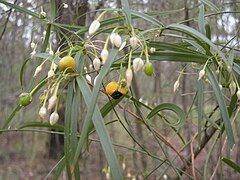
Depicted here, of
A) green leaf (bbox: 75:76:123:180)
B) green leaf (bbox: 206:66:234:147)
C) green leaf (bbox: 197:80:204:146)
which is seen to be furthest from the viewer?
green leaf (bbox: 197:80:204:146)

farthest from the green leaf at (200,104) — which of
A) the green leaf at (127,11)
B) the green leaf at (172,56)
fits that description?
the green leaf at (127,11)

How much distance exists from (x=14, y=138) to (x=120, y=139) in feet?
4.41

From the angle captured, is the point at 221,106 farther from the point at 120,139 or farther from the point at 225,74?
the point at 120,139

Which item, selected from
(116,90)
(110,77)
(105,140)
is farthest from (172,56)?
(110,77)

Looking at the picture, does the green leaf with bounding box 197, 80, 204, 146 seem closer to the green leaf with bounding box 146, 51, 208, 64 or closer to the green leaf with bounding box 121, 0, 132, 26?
the green leaf with bounding box 146, 51, 208, 64

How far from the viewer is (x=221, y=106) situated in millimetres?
692

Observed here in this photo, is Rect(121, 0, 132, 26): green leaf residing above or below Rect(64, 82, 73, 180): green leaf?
above

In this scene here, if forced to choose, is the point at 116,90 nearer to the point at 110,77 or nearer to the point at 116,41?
the point at 116,41

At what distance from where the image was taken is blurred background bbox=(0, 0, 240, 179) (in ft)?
7.00

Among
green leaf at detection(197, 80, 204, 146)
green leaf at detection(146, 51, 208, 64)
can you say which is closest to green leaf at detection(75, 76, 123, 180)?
green leaf at detection(146, 51, 208, 64)

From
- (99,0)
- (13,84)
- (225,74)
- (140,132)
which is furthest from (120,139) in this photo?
(225,74)

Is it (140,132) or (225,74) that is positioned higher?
(225,74)

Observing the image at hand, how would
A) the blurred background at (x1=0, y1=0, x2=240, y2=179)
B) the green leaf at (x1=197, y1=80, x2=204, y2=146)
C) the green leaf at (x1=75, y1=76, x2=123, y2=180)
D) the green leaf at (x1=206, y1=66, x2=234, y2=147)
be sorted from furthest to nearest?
1. the blurred background at (x1=0, y1=0, x2=240, y2=179)
2. the green leaf at (x1=197, y1=80, x2=204, y2=146)
3. the green leaf at (x1=206, y1=66, x2=234, y2=147)
4. the green leaf at (x1=75, y1=76, x2=123, y2=180)

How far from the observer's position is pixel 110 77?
2.43 metres
